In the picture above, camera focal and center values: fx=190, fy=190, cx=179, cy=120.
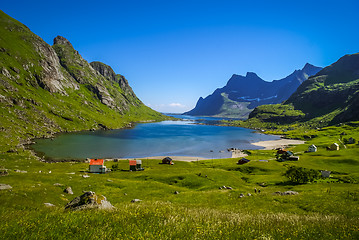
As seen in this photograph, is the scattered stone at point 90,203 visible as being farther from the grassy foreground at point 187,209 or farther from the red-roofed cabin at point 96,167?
the red-roofed cabin at point 96,167

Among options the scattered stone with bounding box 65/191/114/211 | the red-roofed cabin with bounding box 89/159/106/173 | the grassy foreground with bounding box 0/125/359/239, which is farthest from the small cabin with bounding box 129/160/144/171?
the scattered stone with bounding box 65/191/114/211

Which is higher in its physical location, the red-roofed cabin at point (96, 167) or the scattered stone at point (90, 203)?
the scattered stone at point (90, 203)

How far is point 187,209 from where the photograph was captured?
13.9 metres

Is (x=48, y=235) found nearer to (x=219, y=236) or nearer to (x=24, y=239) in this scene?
(x=24, y=239)

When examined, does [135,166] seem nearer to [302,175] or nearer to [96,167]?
[96,167]

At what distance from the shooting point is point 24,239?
239 inches

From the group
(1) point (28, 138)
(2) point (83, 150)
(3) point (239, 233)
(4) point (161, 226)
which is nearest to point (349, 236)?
(3) point (239, 233)

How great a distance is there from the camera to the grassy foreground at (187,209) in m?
7.54

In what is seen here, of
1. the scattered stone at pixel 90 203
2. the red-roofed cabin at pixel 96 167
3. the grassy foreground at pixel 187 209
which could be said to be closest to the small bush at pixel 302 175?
the grassy foreground at pixel 187 209

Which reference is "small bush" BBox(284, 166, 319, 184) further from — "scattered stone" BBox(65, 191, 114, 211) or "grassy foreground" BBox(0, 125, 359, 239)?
"scattered stone" BBox(65, 191, 114, 211)

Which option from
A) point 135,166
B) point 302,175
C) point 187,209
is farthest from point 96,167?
point 302,175

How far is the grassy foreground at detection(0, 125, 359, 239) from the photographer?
754 centimetres

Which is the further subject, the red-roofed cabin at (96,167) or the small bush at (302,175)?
the red-roofed cabin at (96,167)

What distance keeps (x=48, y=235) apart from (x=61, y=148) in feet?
→ 454
